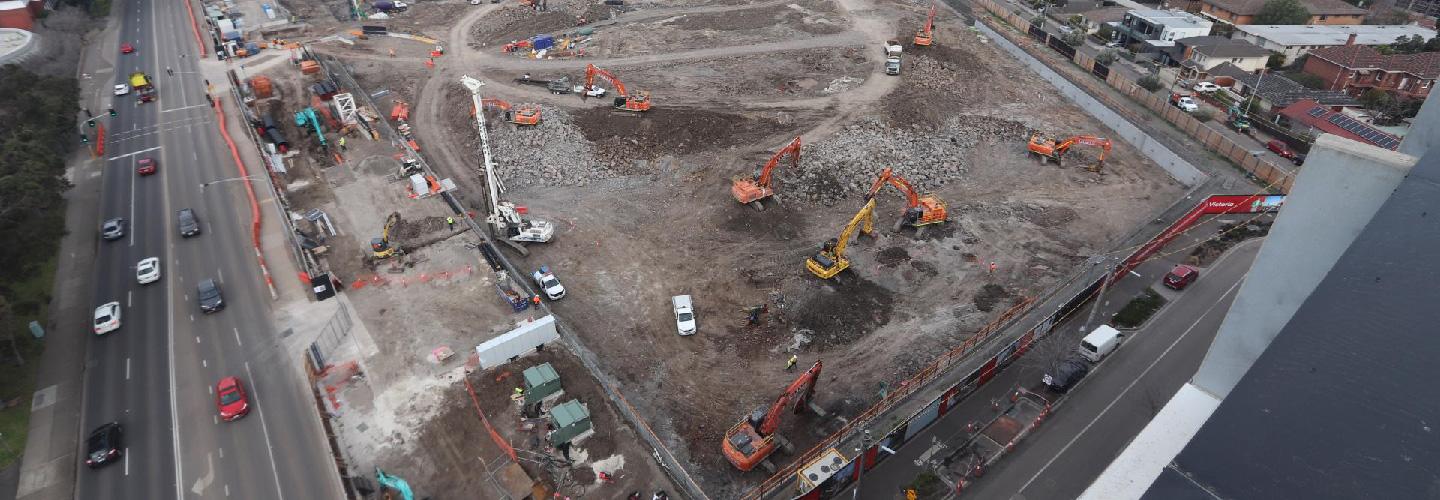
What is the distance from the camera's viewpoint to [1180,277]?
40.2 meters

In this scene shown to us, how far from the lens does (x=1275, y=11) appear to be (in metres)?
78.8

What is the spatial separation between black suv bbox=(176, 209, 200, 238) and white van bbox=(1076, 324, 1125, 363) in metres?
50.4

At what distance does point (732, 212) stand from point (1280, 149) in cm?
4476

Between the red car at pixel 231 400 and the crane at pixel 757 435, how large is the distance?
20.8 m

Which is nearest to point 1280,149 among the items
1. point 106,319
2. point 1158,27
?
point 1158,27

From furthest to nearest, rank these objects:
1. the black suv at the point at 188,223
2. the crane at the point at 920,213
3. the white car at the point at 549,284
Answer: the crane at the point at 920,213 < the black suv at the point at 188,223 < the white car at the point at 549,284

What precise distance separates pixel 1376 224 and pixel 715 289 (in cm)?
3012

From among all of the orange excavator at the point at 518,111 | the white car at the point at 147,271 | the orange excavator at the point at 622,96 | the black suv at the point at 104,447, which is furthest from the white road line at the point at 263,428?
the orange excavator at the point at 622,96

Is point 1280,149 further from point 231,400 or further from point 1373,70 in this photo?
point 231,400

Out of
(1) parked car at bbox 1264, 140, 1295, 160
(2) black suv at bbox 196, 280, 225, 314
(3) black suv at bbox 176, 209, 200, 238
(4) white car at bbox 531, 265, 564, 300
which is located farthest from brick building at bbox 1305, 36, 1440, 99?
(3) black suv at bbox 176, 209, 200, 238

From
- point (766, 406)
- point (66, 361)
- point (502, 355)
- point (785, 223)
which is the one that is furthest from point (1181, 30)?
point (66, 361)

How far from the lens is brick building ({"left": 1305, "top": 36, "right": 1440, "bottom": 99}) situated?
200 feet

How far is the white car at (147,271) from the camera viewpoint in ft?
126

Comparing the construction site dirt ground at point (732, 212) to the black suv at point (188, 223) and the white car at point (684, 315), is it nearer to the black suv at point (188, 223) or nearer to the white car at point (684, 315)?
the white car at point (684, 315)
